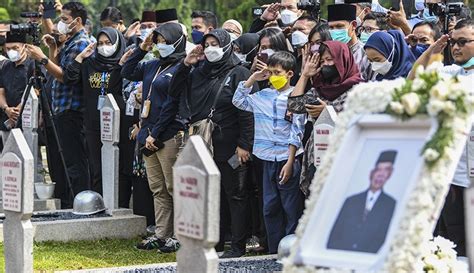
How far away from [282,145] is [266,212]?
2.12 feet

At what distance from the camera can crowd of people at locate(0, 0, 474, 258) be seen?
1002cm

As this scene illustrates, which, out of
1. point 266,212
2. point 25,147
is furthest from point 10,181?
point 266,212

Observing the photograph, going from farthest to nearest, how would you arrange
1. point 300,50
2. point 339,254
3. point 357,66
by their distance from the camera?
1. point 300,50
2. point 357,66
3. point 339,254

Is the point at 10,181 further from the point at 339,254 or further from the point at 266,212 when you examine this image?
the point at 339,254

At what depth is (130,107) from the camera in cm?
1360

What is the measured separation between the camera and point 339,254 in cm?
621

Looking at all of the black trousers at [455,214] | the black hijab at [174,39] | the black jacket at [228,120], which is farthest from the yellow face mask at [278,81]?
the black trousers at [455,214]

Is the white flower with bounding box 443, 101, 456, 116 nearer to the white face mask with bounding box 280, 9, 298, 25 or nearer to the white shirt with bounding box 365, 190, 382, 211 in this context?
the white shirt with bounding box 365, 190, 382, 211

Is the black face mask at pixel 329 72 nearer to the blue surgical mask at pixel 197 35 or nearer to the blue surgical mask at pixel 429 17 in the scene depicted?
the blue surgical mask at pixel 429 17

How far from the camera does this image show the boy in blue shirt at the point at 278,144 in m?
10.7

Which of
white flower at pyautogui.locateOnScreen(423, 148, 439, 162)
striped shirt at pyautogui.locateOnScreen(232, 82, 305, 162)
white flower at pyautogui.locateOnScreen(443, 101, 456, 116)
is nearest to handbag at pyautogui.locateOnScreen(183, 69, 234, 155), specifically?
striped shirt at pyautogui.locateOnScreen(232, 82, 305, 162)

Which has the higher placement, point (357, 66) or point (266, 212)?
point (357, 66)

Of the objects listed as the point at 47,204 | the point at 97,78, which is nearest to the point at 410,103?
the point at 97,78

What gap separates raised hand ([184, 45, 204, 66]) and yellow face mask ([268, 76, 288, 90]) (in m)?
1.12
